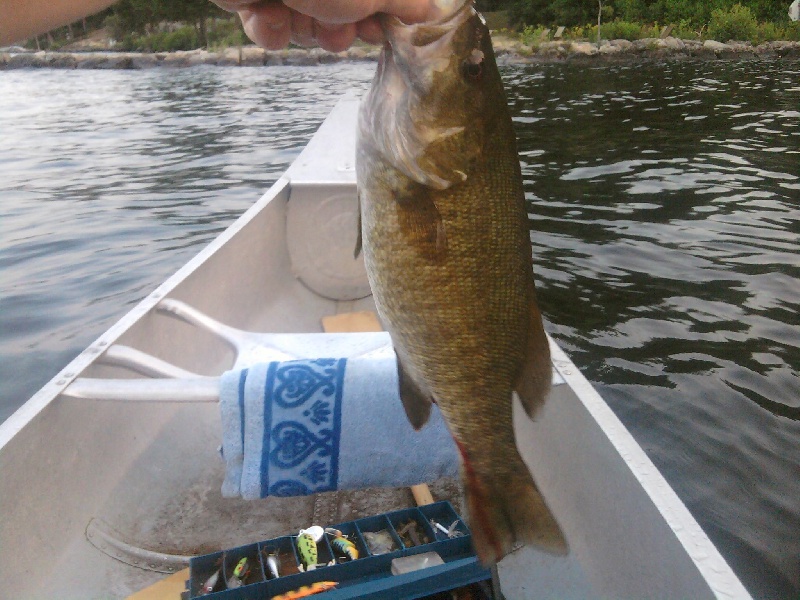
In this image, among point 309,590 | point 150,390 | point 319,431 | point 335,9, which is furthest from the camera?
point 319,431

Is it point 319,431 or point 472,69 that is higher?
point 472,69

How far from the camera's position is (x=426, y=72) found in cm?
138

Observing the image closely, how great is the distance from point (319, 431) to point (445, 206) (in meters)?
1.59

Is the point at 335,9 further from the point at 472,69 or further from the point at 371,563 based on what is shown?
the point at 371,563

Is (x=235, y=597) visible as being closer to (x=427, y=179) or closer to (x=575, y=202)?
(x=427, y=179)

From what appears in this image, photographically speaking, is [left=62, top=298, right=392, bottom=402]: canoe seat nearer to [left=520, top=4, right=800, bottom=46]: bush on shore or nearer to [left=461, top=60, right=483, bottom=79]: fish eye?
[left=461, top=60, right=483, bottom=79]: fish eye

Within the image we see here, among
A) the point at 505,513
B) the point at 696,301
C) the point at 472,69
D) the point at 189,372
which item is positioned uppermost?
the point at 472,69

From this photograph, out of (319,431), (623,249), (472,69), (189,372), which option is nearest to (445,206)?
(472,69)

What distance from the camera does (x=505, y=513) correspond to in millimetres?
1652

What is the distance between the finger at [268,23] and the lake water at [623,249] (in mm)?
3625

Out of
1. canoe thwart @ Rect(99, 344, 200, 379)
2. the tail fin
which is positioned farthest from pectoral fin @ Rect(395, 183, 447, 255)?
canoe thwart @ Rect(99, 344, 200, 379)

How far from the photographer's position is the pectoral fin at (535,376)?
161 centimetres

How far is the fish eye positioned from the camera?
4.61 feet

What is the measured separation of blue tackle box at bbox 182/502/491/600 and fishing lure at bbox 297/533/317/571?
0.09 ft
